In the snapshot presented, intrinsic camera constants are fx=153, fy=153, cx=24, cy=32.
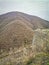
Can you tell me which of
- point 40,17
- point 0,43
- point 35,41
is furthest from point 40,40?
point 40,17

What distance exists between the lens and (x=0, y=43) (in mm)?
10758

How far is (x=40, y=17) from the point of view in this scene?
55.7ft

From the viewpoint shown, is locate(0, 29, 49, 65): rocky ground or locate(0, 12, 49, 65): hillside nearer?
locate(0, 29, 49, 65): rocky ground

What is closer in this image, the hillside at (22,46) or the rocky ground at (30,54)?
the rocky ground at (30,54)

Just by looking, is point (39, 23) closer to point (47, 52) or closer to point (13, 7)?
point (13, 7)

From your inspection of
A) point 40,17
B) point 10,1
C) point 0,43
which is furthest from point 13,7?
point 0,43

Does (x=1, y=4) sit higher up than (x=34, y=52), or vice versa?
(x=1, y=4)

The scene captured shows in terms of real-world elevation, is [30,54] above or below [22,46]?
below

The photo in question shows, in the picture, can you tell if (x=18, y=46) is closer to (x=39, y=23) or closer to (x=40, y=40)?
(x=40, y=40)

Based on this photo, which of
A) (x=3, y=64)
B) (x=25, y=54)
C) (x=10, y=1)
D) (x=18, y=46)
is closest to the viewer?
(x=3, y=64)

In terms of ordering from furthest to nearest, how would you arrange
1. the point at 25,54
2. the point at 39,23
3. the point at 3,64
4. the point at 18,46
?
the point at 39,23 < the point at 18,46 < the point at 25,54 < the point at 3,64

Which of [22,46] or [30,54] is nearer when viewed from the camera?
[30,54]

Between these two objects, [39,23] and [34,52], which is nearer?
[34,52]

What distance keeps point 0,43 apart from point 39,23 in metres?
5.63
